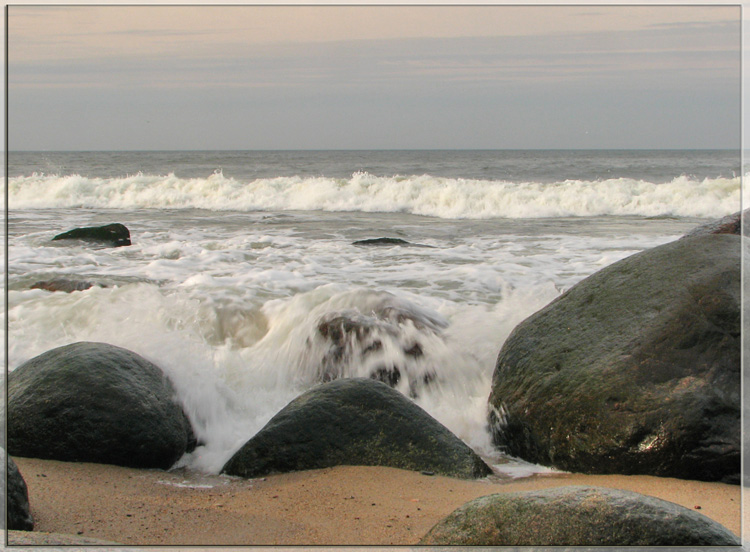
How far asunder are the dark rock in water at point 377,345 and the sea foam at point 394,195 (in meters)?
7.49

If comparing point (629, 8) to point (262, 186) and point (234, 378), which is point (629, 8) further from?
point (262, 186)

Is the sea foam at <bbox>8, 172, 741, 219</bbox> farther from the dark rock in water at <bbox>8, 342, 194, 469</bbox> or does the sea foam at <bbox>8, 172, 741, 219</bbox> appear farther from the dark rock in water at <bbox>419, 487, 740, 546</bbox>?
the dark rock in water at <bbox>419, 487, 740, 546</bbox>

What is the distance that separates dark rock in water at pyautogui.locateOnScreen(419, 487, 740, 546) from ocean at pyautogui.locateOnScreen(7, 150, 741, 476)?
96 cm

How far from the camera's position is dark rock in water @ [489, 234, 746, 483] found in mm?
2381

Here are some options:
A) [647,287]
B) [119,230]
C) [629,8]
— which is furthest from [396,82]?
[119,230]

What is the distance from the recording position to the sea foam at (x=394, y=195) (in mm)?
11195

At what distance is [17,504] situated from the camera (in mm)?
1922

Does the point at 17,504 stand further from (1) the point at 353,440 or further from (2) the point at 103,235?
(2) the point at 103,235

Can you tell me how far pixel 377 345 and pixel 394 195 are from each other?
10.3m

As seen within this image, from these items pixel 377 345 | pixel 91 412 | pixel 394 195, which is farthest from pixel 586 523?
pixel 394 195

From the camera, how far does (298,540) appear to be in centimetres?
179

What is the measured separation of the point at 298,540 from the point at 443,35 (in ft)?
5.63

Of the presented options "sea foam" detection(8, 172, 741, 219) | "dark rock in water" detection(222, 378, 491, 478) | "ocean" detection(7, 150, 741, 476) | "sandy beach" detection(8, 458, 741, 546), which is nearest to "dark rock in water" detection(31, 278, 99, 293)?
"ocean" detection(7, 150, 741, 476)

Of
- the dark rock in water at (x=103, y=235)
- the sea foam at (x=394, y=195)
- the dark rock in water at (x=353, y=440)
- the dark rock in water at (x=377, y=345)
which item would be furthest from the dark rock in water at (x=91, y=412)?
the sea foam at (x=394, y=195)
